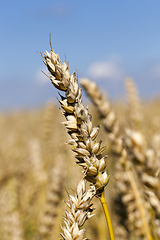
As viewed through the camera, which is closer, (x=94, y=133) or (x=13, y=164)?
(x=94, y=133)

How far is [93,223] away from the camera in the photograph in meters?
2.89

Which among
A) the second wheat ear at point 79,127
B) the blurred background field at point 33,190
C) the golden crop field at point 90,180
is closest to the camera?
the golden crop field at point 90,180

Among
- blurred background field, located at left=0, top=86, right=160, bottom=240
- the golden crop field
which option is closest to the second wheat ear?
the golden crop field

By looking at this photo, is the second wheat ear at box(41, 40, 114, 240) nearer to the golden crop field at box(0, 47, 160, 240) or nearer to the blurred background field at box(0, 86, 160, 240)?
the golden crop field at box(0, 47, 160, 240)

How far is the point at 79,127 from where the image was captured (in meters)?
0.82

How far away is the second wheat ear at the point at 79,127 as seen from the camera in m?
0.79

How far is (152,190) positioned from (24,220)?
3133 millimetres

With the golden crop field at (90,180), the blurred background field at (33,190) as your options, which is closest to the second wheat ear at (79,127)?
the golden crop field at (90,180)

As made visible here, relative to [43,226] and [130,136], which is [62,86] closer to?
[130,136]

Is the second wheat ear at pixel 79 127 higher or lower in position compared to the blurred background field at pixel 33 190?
lower

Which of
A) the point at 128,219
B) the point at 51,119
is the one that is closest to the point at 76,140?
the point at 128,219

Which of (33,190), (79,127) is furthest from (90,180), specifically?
(33,190)

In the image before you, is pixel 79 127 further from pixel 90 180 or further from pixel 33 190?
pixel 33 190

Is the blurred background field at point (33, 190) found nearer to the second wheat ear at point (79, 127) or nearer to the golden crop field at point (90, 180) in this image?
the golden crop field at point (90, 180)
